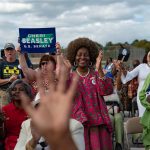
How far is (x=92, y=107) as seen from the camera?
432 cm

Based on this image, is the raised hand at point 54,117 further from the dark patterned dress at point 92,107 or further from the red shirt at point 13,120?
the red shirt at point 13,120

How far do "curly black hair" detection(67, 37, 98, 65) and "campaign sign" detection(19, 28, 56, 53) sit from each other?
1.95 m

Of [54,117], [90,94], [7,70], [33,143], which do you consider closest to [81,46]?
[90,94]

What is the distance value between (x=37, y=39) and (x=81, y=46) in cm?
226

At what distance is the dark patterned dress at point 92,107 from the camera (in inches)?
169

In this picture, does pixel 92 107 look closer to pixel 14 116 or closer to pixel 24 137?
pixel 24 137

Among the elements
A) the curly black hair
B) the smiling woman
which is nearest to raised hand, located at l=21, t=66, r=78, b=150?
the curly black hair

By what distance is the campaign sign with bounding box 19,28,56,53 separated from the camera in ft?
21.1

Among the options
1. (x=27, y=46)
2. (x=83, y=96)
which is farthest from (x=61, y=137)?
(x=27, y=46)

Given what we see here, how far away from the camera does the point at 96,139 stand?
173 inches

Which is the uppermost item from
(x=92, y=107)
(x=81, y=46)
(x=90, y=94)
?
(x=81, y=46)

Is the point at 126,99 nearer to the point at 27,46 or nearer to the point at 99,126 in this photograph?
the point at 27,46

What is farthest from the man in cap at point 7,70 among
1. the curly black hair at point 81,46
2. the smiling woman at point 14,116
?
the curly black hair at point 81,46

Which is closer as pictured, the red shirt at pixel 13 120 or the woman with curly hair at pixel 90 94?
the woman with curly hair at pixel 90 94
